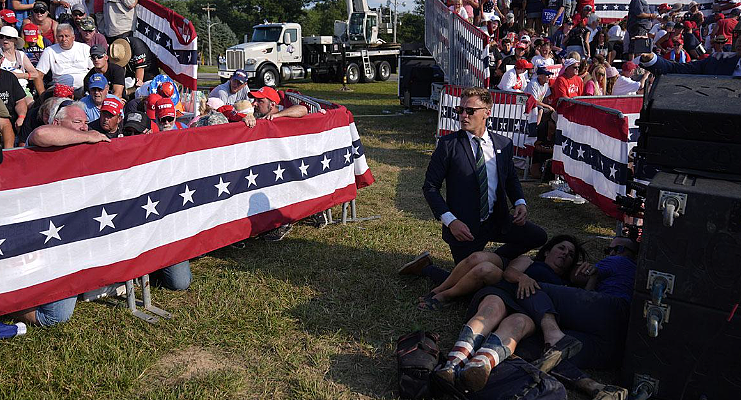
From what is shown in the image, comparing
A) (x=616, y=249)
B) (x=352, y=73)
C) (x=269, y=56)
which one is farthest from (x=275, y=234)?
(x=352, y=73)

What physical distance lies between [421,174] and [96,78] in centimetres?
549

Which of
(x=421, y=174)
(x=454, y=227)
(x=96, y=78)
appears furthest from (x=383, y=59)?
(x=454, y=227)

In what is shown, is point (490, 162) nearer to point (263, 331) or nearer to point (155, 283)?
point (263, 331)

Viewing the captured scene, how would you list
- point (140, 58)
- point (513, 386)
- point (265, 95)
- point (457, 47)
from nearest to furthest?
point (513, 386) < point (265, 95) < point (140, 58) < point (457, 47)

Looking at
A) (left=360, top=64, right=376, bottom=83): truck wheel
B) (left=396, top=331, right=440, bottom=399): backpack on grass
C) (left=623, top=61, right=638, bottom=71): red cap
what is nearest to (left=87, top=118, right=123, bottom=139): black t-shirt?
(left=396, top=331, right=440, bottom=399): backpack on grass

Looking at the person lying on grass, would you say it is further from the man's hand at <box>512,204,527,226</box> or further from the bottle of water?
the bottle of water

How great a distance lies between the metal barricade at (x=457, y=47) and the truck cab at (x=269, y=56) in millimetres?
10399

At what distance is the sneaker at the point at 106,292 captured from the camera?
4.96 metres

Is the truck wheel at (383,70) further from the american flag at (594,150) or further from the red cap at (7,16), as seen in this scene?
the american flag at (594,150)

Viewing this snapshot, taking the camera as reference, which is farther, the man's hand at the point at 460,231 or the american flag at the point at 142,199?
the man's hand at the point at 460,231

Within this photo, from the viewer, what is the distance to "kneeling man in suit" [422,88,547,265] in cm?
516

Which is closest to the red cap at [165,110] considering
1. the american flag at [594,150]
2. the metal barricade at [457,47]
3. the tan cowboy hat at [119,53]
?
the tan cowboy hat at [119,53]

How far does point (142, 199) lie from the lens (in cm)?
509

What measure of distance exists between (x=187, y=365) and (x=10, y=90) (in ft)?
16.5
